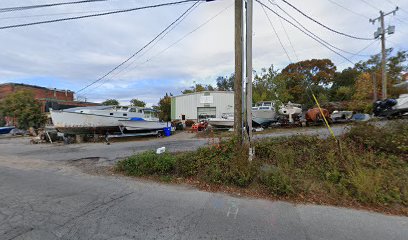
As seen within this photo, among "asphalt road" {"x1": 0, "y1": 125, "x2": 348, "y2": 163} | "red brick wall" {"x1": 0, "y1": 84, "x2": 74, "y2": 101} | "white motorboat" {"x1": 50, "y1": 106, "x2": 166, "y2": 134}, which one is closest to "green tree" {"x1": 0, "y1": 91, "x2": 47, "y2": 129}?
"red brick wall" {"x1": 0, "y1": 84, "x2": 74, "y2": 101}

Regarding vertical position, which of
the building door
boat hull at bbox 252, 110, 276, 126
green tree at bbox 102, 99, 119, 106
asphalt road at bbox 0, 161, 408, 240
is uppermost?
green tree at bbox 102, 99, 119, 106

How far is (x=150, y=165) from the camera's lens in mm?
6438

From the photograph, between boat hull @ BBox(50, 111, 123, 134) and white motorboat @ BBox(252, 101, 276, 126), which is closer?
boat hull @ BBox(50, 111, 123, 134)

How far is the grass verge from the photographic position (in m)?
4.46

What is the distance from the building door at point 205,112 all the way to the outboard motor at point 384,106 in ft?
61.8

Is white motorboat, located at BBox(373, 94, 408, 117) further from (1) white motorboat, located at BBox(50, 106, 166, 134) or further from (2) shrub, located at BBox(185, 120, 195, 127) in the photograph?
(2) shrub, located at BBox(185, 120, 195, 127)

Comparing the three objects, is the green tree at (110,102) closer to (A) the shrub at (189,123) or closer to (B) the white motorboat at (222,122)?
(A) the shrub at (189,123)

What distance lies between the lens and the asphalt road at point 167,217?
3.20 meters

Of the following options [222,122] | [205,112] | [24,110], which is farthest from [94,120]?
[24,110]

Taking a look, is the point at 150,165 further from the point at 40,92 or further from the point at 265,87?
the point at 40,92

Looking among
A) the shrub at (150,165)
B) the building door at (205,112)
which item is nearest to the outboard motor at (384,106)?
the shrub at (150,165)

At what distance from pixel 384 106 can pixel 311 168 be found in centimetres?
1229

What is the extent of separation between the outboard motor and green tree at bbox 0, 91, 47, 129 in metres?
35.1

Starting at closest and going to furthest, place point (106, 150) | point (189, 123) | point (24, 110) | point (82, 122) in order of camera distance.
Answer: point (106, 150)
point (82, 122)
point (24, 110)
point (189, 123)
